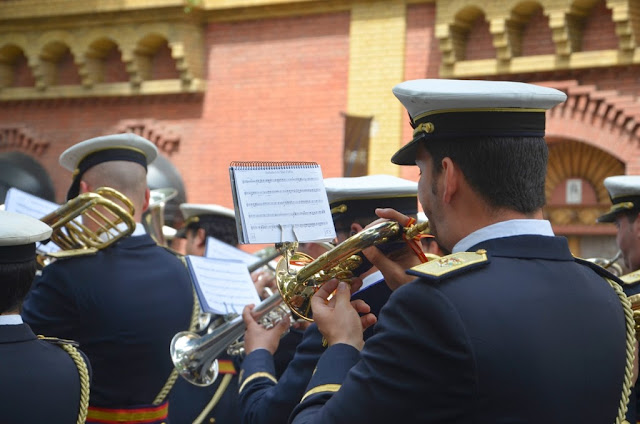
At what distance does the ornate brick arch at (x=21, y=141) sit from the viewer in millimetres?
13305

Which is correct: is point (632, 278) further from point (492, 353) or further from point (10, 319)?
point (10, 319)

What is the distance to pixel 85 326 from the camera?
3.93 metres

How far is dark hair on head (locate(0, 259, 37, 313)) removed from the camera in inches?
105

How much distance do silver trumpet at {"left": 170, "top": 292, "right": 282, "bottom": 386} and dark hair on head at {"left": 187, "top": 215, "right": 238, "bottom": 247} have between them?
85.5 inches

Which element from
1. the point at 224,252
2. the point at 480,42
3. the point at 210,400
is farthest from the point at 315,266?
the point at 480,42

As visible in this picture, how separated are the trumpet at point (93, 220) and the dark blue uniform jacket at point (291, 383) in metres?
1.23

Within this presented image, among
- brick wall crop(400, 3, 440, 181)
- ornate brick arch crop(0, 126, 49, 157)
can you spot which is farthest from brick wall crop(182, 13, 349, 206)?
ornate brick arch crop(0, 126, 49, 157)

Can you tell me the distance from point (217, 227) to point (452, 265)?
14.2 feet

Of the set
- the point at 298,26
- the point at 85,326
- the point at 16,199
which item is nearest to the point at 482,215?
the point at 85,326

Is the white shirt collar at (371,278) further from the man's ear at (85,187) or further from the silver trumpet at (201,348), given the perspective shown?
the man's ear at (85,187)

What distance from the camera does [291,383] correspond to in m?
2.88

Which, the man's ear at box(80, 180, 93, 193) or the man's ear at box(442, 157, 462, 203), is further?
the man's ear at box(80, 180, 93, 193)

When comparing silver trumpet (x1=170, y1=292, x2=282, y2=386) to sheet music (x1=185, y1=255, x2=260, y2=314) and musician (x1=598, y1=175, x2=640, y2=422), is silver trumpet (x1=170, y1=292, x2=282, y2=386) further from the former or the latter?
musician (x1=598, y1=175, x2=640, y2=422)

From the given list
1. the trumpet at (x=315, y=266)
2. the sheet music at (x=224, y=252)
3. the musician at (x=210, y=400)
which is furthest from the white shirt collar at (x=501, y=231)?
the musician at (x=210, y=400)
